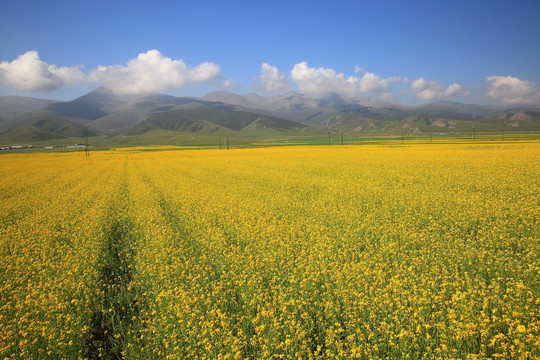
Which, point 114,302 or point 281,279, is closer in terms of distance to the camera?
point 281,279

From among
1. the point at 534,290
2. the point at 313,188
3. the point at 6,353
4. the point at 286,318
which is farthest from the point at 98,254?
the point at 313,188

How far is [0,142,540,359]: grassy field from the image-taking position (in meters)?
4.84

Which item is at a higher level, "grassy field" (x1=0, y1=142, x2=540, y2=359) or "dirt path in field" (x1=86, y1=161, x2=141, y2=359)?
"grassy field" (x1=0, y1=142, x2=540, y2=359)

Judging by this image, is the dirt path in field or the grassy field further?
the dirt path in field

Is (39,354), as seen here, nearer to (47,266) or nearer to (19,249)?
(47,266)

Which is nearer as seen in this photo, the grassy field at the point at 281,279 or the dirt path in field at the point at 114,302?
the grassy field at the point at 281,279

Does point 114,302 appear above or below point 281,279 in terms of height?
below

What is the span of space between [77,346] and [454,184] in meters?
17.5

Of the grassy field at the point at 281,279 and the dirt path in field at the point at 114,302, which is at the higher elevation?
the grassy field at the point at 281,279

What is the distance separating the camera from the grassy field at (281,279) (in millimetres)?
4836

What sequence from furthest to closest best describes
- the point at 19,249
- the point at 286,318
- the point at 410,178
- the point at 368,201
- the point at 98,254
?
the point at 410,178
the point at 368,201
the point at 19,249
the point at 98,254
the point at 286,318

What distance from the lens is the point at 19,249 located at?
9.85 m

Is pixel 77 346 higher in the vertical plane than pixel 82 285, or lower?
lower

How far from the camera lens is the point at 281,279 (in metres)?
6.82
